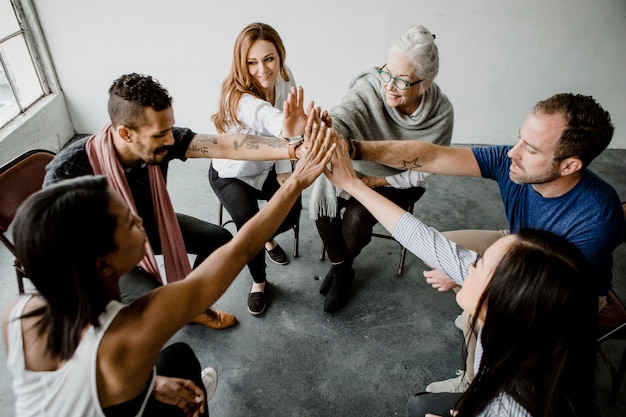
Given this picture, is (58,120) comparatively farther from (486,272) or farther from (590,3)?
(590,3)

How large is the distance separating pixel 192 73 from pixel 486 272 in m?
3.10

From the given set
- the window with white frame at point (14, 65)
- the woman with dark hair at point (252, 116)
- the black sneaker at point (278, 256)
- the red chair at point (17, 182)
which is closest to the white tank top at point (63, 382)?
the red chair at point (17, 182)

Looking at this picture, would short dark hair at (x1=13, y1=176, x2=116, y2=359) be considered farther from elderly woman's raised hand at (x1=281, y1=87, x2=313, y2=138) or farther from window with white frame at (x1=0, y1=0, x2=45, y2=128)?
window with white frame at (x1=0, y1=0, x2=45, y2=128)


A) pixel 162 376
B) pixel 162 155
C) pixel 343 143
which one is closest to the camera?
pixel 162 376

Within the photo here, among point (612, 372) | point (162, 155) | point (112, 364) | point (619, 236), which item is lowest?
point (612, 372)

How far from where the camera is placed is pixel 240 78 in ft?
7.27

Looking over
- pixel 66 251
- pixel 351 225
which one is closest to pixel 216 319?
pixel 351 225

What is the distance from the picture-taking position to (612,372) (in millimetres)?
1955

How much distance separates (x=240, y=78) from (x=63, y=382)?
1656mm

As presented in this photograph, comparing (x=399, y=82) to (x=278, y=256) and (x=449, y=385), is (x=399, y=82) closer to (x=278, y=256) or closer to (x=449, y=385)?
(x=278, y=256)

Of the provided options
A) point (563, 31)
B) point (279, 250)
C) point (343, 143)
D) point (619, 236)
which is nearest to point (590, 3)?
point (563, 31)

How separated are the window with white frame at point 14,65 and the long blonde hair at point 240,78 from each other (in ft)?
6.48

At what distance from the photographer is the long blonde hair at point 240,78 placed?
7.13ft

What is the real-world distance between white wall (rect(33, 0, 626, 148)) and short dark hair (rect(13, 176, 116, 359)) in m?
2.69
